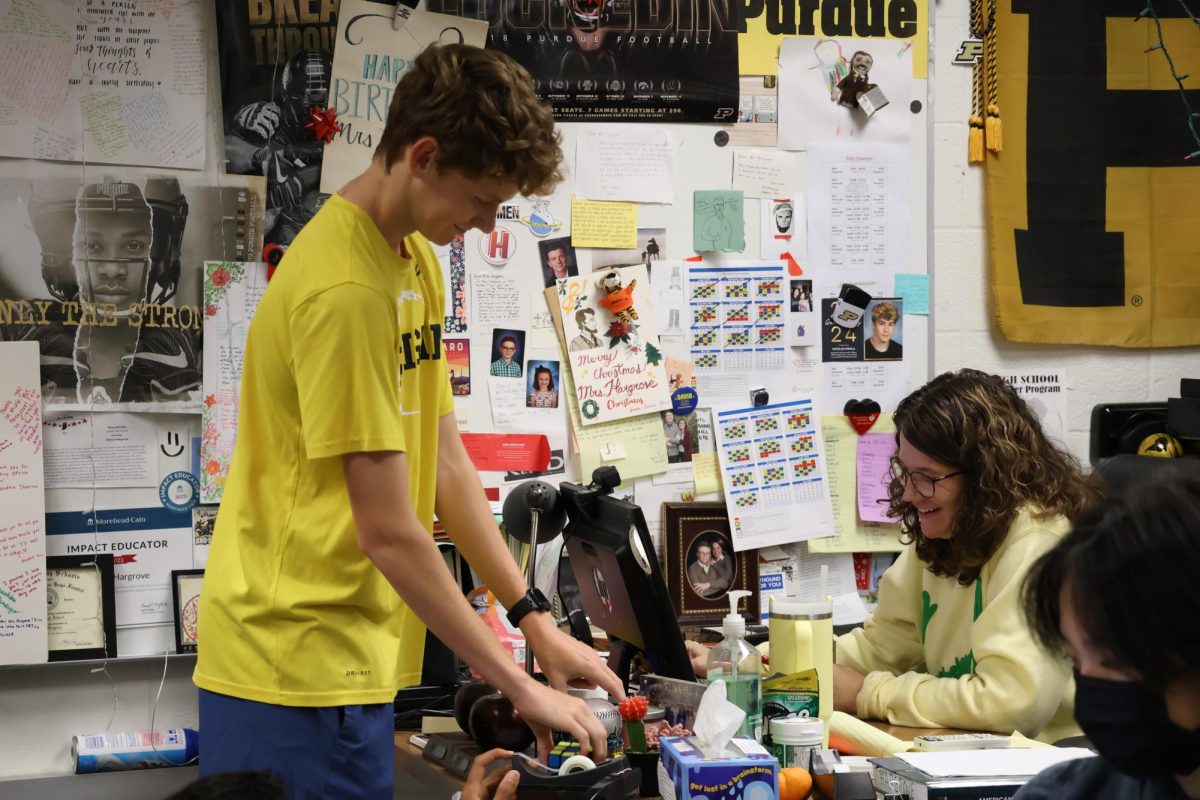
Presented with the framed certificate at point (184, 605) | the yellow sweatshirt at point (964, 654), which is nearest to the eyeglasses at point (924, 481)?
the yellow sweatshirt at point (964, 654)

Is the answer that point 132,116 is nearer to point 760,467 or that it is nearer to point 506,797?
point 760,467

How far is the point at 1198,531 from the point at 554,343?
2.16m

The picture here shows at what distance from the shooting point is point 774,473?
309 cm

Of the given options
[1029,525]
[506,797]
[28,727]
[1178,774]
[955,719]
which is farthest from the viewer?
[28,727]

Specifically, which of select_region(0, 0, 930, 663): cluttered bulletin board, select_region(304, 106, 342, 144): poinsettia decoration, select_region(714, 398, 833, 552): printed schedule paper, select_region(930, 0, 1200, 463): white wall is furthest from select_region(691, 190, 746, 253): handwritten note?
select_region(304, 106, 342, 144): poinsettia decoration

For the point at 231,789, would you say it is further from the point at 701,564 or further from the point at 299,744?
the point at 701,564

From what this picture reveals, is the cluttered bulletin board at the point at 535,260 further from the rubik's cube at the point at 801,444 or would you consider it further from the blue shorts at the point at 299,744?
the blue shorts at the point at 299,744

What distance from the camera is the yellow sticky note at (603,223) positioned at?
2998 mm

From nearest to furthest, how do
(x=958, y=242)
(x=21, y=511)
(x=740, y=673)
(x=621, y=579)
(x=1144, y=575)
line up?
(x=1144, y=575)
(x=740, y=673)
(x=621, y=579)
(x=21, y=511)
(x=958, y=242)

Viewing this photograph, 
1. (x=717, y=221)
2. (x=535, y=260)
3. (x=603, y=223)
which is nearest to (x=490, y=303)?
(x=535, y=260)

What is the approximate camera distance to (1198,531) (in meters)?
0.92

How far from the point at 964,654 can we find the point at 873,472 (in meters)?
1.03

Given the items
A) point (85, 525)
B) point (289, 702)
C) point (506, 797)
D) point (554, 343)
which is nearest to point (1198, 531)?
point (506, 797)

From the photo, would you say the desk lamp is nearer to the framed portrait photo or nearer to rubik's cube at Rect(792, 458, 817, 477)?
the framed portrait photo
